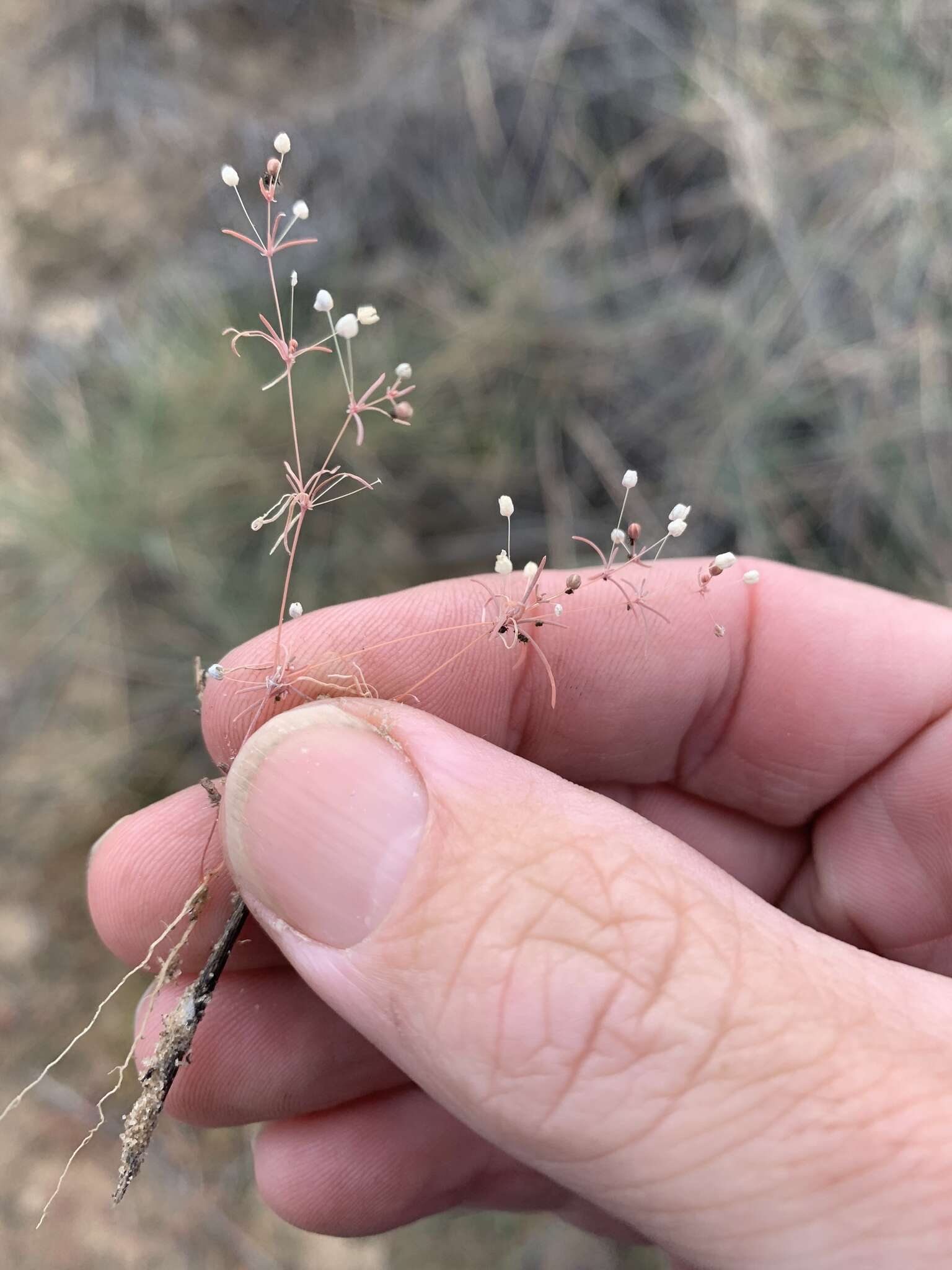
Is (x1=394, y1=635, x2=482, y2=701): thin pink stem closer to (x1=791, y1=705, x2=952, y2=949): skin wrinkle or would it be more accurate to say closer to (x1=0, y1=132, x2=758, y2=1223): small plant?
(x1=0, y1=132, x2=758, y2=1223): small plant

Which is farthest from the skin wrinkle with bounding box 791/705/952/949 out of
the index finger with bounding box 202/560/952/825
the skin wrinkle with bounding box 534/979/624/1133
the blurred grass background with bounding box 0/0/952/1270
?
the skin wrinkle with bounding box 534/979/624/1133

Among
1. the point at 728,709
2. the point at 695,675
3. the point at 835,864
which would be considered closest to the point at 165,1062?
the point at 695,675

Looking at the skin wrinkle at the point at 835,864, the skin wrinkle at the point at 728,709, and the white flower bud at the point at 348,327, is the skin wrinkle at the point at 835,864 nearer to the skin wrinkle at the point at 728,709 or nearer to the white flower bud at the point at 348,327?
the skin wrinkle at the point at 728,709

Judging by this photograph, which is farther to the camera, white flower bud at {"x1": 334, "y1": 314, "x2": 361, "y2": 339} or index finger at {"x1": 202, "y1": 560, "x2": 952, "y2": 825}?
index finger at {"x1": 202, "y1": 560, "x2": 952, "y2": 825}

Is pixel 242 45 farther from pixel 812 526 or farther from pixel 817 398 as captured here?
pixel 812 526

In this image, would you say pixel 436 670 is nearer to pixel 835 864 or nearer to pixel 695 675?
pixel 695 675

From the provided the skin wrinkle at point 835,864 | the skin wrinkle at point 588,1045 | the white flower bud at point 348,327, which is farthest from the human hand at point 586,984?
the skin wrinkle at point 835,864

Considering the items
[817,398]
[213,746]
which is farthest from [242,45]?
[213,746]

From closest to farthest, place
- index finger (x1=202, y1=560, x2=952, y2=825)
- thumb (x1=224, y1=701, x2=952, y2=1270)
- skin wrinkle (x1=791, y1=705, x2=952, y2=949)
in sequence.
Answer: thumb (x1=224, y1=701, x2=952, y2=1270) → index finger (x1=202, y1=560, x2=952, y2=825) → skin wrinkle (x1=791, y1=705, x2=952, y2=949)
